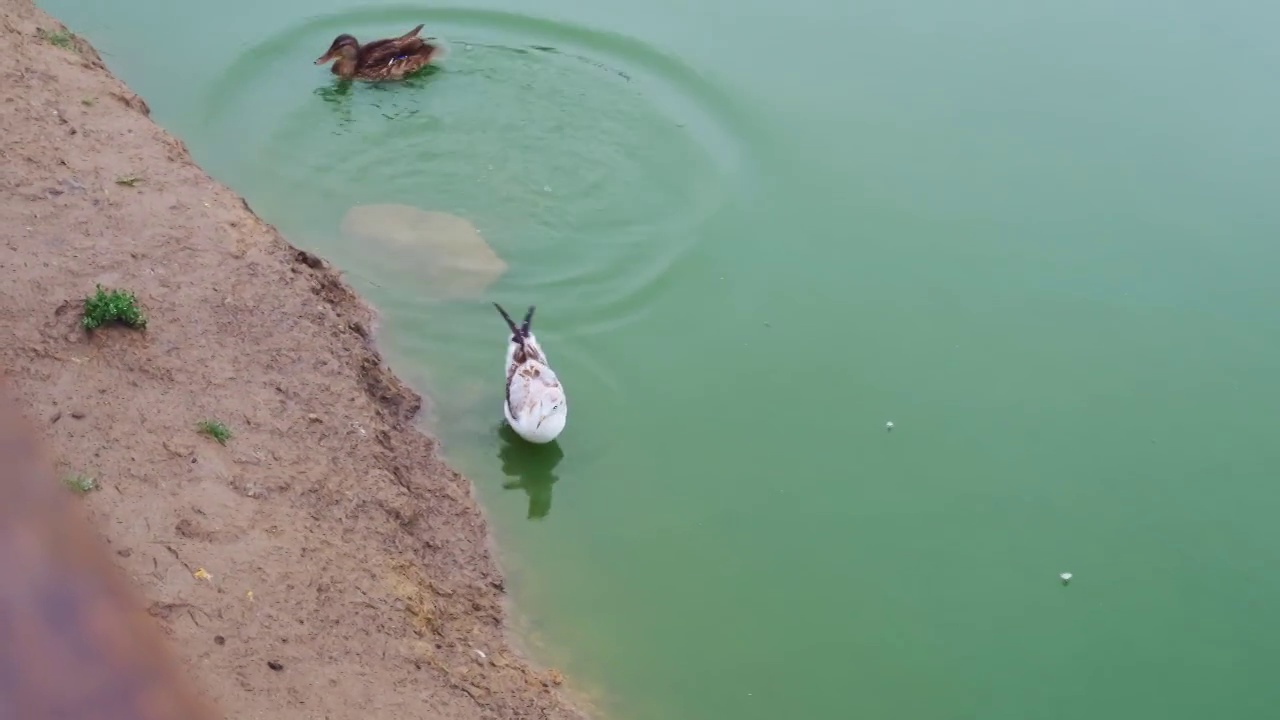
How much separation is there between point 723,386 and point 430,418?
84.6 inches

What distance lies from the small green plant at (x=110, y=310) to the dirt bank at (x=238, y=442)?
8 cm

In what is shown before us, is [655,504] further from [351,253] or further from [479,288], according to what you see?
[351,253]

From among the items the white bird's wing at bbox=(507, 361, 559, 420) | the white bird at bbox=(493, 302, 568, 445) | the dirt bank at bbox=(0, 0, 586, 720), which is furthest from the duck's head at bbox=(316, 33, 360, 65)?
the white bird's wing at bbox=(507, 361, 559, 420)

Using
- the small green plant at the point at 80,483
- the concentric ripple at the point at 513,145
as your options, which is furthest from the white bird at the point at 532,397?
the small green plant at the point at 80,483

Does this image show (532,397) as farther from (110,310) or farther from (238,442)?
(110,310)

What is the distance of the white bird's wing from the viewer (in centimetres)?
709

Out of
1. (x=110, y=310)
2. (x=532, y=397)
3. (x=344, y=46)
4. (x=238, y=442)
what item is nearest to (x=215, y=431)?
(x=238, y=442)

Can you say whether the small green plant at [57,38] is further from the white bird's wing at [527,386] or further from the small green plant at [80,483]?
the small green plant at [80,483]

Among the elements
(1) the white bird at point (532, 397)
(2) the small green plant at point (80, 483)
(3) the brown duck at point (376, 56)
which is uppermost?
(3) the brown duck at point (376, 56)

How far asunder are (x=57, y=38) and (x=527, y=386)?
207 inches

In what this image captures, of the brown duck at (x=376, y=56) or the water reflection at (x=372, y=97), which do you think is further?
the brown duck at (x=376, y=56)

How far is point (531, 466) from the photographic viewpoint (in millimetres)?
7473

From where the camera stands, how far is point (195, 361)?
20.6 ft

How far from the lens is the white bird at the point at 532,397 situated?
23.2 feet
